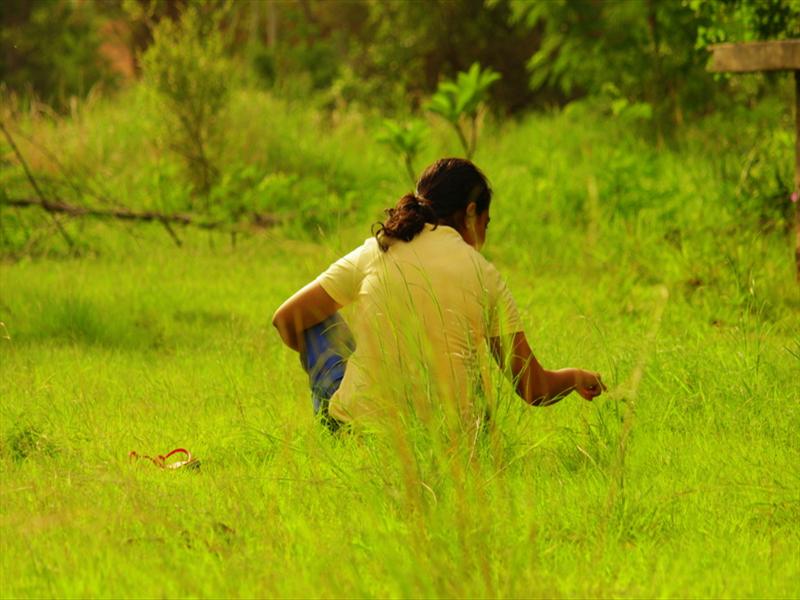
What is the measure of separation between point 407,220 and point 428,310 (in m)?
0.29

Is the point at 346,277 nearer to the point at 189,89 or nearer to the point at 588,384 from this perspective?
the point at 588,384

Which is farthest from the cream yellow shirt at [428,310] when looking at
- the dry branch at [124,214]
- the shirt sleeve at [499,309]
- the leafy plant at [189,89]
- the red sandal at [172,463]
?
the leafy plant at [189,89]

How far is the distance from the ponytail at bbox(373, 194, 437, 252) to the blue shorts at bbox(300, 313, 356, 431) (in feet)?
1.60

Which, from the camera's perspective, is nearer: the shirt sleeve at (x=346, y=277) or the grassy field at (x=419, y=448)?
the grassy field at (x=419, y=448)

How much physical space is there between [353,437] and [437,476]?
2.77 feet

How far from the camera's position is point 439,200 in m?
4.46

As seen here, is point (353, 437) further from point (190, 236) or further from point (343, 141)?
point (343, 141)

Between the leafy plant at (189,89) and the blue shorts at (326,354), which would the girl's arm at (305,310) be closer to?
the blue shorts at (326,354)

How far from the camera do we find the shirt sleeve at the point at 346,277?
455cm

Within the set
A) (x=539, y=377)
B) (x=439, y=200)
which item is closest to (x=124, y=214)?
(x=439, y=200)

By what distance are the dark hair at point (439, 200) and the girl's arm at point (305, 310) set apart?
335 mm

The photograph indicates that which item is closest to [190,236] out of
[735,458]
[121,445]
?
[121,445]

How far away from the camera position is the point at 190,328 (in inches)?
297

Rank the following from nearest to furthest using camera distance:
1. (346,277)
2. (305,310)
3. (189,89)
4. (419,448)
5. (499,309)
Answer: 1. (419,448)
2. (499,309)
3. (346,277)
4. (305,310)
5. (189,89)
